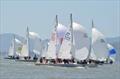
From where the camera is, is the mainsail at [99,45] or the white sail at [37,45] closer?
the mainsail at [99,45]

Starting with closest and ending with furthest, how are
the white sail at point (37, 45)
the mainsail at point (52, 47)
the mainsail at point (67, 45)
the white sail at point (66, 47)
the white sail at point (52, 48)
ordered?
the mainsail at point (67, 45)
the white sail at point (66, 47)
the mainsail at point (52, 47)
the white sail at point (52, 48)
the white sail at point (37, 45)

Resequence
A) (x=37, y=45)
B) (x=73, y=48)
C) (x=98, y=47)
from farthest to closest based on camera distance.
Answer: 1. (x=37, y=45)
2. (x=98, y=47)
3. (x=73, y=48)

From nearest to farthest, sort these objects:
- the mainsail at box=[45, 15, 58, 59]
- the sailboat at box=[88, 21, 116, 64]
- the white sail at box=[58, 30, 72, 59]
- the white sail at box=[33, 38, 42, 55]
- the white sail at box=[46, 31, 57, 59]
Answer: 1. the white sail at box=[58, 30, 72, 59]
2. the mainsail at box=[45, 15, 58, 59]
3. the white sail at box=[46, 31, 57, 59]
4. the sailboat at box=[88, 21, 116, 64]
5. the white sail at box=[33, 38, 42, 55]

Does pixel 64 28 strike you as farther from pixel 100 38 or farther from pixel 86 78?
pixel 86 78

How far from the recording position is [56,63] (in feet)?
259

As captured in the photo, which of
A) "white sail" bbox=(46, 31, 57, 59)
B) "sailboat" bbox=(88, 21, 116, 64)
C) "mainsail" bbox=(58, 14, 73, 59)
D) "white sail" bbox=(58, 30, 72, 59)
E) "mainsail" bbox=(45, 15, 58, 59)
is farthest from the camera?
"sailboat" bbox=(88, 21, 116, 64)

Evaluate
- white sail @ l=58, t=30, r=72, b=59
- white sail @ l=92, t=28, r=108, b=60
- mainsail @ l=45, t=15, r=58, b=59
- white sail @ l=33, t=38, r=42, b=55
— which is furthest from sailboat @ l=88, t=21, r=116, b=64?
white sail @ l=33, t=38, r=42, b=55

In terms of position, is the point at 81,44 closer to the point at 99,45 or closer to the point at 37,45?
the point at 99,45

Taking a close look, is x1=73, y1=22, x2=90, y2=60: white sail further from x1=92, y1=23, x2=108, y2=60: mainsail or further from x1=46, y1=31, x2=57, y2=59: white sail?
x1=92, y1=23, x2=108, y2=60: mainsail

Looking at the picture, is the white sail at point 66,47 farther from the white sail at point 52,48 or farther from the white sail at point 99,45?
the white sail at point 99,45

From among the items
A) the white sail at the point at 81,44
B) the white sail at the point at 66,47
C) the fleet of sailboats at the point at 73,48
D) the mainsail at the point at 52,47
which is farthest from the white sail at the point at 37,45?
the white sail at the point at 81,44

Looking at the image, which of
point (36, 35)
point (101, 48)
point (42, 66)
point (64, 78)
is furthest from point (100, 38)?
point (64, 78)

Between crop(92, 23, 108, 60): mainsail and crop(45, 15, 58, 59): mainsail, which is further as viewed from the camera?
crop(92, 23, 108, 60): mainsail

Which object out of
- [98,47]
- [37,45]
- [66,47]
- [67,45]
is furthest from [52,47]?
[37,45]
